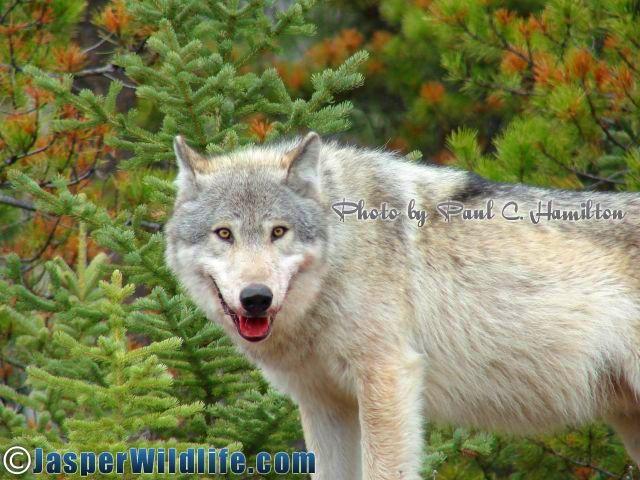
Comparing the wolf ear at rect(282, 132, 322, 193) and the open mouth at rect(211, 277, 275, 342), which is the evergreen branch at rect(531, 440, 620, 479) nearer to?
the wolf ear at rect(282, 132, 322, 193)

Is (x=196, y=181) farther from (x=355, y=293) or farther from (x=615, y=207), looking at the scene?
(x=615, y=207)

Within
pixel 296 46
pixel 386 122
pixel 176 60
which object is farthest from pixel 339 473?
pixel 296 46

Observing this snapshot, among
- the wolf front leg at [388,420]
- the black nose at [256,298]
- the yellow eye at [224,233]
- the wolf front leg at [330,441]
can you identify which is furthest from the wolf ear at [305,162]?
the wolf front leg at [330,441]

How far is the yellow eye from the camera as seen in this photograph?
520 centimetres

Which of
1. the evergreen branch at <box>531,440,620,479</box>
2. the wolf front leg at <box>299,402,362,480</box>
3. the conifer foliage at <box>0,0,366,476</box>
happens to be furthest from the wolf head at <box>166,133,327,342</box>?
the evergreen branch at <box>531,440,620,479</box>

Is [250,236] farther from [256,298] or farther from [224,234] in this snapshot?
[256,298]

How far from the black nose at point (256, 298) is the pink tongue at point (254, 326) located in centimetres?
12

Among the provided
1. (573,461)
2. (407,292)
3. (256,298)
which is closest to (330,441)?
(407,292)

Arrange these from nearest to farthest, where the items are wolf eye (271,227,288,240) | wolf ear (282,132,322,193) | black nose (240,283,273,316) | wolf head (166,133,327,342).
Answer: black nose (240,283,273,316)
wolf head (166,133,327,342)
wolf eye (271,227,288,240)
wolf ear (282,132,322,193)

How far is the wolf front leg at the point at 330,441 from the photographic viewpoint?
18.9 feet

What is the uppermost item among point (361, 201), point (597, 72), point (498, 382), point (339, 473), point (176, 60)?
point (597, 72)

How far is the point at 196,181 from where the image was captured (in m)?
5.52

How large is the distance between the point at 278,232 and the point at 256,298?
0.47 meters

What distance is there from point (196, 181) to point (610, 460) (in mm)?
5205
